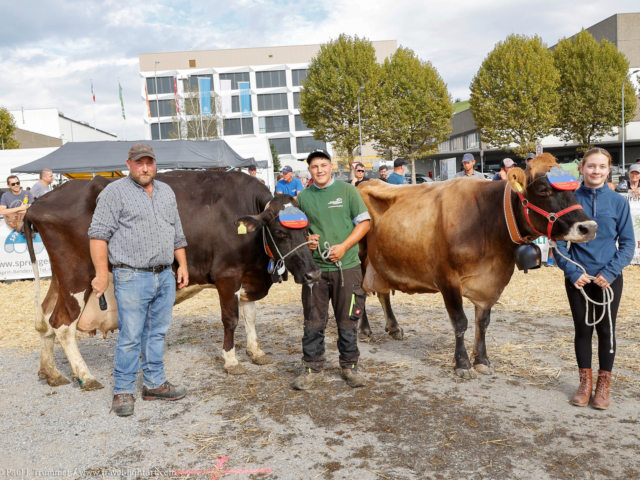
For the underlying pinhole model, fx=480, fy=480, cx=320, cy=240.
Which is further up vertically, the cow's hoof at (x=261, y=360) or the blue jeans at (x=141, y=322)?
the blue jeans at (x=141, y=322)

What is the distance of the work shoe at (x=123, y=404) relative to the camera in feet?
12.9

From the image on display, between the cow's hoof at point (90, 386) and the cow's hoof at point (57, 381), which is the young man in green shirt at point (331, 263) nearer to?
the cow's hoof at point (90, 386)

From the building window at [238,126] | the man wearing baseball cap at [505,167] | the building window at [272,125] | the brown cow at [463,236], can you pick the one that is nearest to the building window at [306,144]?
the building window at [272,125]

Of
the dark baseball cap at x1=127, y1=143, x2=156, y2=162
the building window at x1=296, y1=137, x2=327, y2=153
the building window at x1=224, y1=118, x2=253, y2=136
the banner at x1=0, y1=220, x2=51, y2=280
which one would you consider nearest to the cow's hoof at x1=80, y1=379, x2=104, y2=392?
the dark baseball cap at x1=127, y1=143, x2=156, y2=162

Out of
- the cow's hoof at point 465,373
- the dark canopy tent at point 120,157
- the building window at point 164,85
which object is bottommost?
the cow's hoof at point 465,373

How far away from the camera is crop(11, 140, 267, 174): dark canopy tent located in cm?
1397

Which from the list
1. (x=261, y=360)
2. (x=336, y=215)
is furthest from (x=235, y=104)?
(x=336, y=215)

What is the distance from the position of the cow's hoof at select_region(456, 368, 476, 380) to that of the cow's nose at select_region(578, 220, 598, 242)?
166 centimetres

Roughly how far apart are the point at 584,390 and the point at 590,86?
38145 millimetres

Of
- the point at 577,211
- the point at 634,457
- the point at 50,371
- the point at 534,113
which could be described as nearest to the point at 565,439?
the point at 634,457

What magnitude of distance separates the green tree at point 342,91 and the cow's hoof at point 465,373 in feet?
119

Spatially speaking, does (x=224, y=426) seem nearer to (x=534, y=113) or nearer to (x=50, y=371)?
(x=50, y=371)

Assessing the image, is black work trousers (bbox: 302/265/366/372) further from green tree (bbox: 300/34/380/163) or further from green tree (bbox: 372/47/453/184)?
green tree (bbox: 300/34/380/163)

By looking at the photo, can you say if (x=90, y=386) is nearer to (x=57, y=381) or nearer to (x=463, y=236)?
(x=57, y=381)
